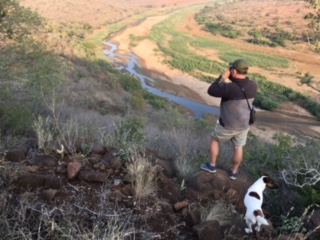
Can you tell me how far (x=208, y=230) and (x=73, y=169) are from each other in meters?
1.79

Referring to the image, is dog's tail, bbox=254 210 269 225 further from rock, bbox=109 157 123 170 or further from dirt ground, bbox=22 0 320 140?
dirt ground, bbox=22 0 320 140

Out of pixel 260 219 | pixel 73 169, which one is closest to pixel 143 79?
pixel 73 169

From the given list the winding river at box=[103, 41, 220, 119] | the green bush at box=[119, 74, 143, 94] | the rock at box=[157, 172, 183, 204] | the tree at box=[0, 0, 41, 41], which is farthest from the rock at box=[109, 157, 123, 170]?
the green bush at box=[119, 74, 143, 94]

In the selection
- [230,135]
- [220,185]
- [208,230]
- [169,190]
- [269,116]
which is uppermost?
[230,135]

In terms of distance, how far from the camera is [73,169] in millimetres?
4441

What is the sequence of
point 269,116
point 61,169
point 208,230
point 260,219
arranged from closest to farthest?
point 208,230 < point 260,219 < point 61,169 < point 269,116

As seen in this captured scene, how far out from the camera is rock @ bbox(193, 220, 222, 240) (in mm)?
3668

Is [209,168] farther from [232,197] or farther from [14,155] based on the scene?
[14,155]

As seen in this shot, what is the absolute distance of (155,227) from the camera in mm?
3816

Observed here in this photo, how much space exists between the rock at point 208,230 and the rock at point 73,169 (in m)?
1.60

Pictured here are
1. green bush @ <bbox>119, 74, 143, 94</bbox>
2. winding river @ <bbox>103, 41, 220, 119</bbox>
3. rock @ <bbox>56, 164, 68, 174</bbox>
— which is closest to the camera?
rock @ <bbox>56, 164, 68, 174</bbox>

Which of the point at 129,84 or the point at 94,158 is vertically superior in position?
the point at 94,158

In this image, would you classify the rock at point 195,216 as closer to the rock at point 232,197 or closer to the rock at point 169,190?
the rock at point 169,190

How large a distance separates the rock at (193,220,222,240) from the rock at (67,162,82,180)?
63.0 inches
